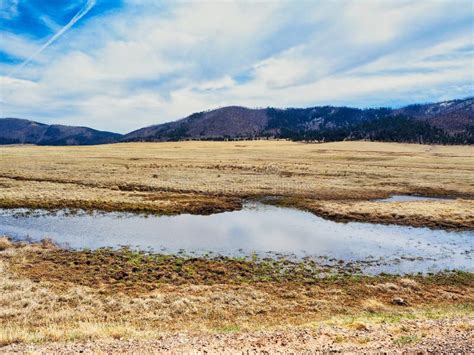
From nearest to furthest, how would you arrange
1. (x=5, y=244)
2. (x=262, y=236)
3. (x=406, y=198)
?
(x=5, y=244), (x=262, y=236), (x=406, y=198)

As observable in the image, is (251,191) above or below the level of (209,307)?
above

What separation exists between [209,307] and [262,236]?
46.3ft

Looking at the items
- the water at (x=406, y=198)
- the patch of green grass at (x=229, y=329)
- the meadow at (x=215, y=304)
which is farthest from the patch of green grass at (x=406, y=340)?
the water at (x=406, y=198)

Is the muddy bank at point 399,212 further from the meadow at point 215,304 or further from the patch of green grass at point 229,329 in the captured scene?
the patch of green grass at point 229,329

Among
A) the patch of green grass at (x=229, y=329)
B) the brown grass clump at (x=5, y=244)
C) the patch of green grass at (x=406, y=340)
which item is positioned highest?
the brown grass clump at (x=5, y=244)

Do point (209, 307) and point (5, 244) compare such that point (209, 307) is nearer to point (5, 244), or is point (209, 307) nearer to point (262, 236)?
point (262, 236)

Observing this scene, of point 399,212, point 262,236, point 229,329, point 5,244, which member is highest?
point 5,244

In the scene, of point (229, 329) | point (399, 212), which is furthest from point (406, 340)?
point (399, 212)

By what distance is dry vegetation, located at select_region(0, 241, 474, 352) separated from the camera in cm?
1203

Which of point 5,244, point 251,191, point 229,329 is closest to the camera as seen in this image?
point 229,329

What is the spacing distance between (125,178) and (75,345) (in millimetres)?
51811

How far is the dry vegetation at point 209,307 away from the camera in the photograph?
1203 centimetres

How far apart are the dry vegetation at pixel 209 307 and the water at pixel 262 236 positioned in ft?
9.46

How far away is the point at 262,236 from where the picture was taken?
30.4 metres
